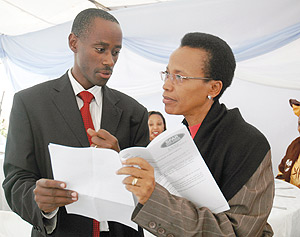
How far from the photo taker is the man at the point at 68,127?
1.14 m

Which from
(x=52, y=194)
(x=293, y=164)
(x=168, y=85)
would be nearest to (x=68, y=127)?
(x=52, y=194)

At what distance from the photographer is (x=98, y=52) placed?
1.34m

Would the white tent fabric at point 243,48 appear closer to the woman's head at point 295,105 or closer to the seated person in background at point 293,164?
the woman's head at point 295,105

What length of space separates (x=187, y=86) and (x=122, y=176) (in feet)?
1.38

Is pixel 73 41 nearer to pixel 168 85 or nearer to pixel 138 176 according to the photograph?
pixel 168 85

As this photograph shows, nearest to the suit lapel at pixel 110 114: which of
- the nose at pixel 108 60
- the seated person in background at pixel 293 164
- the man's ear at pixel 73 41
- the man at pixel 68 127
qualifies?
the man at pixel 68 127

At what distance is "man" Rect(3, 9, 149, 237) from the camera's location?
1.14 meters

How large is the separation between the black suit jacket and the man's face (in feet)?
0.28

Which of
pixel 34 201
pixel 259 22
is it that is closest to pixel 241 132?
pixel 34 201

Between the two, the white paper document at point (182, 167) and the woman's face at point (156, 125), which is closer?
the white paper document at point (182, 167)

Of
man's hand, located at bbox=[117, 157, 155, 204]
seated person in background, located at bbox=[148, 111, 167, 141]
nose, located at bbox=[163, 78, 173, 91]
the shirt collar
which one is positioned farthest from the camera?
seated person in background, located at bbox=[148, 111, 167, 141]

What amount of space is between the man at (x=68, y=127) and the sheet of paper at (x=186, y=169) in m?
0.23

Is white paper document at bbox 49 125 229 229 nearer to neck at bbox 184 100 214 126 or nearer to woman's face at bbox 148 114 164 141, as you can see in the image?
neck at bbox 184 100 214 126

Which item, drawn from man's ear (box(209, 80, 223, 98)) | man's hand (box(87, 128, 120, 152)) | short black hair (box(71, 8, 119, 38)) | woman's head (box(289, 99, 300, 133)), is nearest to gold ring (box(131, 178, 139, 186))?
man's hand (box(87, 128, 120, 152))
